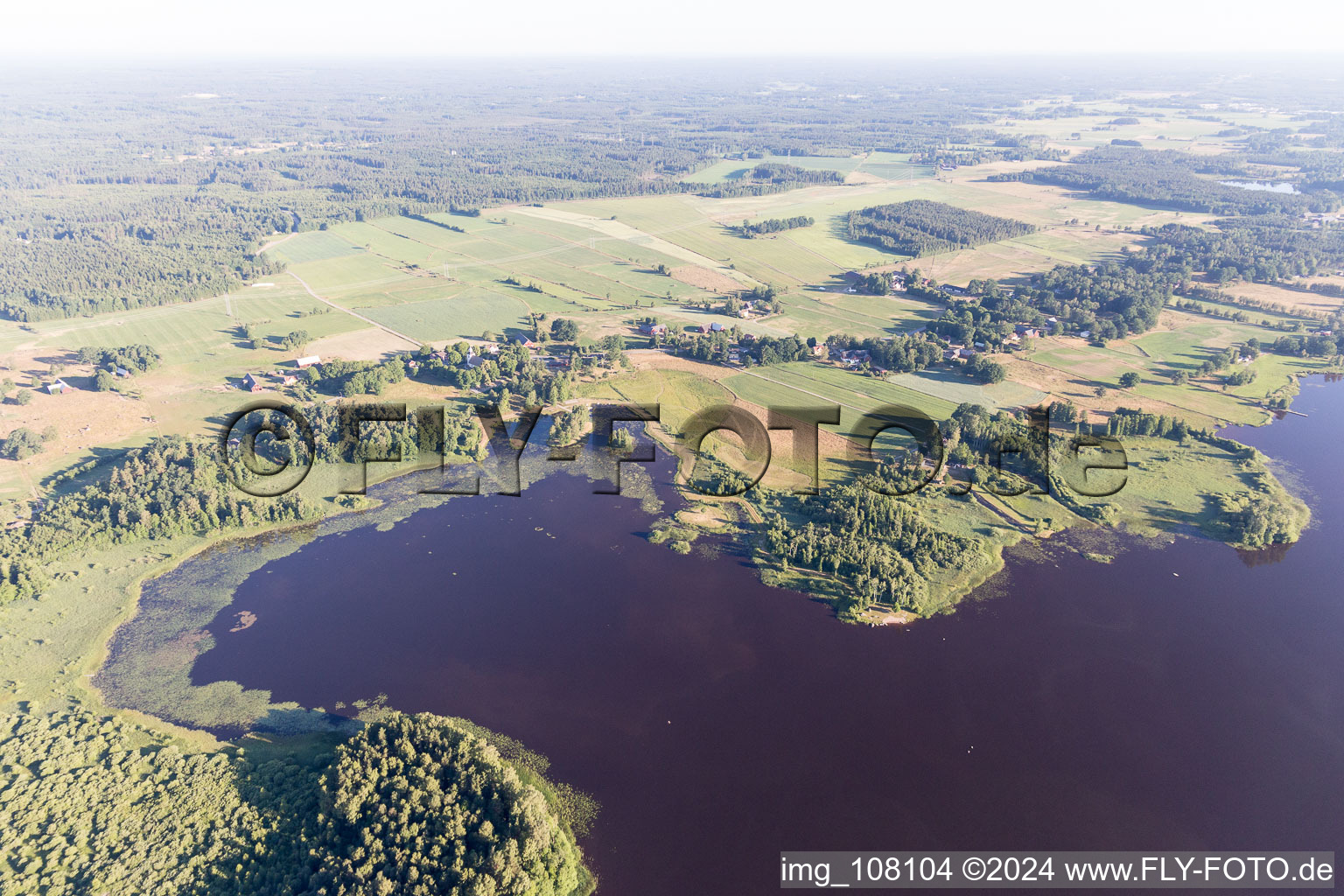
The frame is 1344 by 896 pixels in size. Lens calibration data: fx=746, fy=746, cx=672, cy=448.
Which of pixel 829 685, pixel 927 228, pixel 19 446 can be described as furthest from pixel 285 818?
→ pixel 927 228

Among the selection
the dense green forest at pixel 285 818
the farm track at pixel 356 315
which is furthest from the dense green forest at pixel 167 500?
the farm track at pixel 356 315

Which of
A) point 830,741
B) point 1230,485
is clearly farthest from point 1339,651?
point 830,741

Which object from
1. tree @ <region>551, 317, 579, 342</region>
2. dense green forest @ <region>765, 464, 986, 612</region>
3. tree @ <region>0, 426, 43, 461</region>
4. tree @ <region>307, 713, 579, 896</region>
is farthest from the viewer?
tree @ <region>551, 317, 579, 342</region>

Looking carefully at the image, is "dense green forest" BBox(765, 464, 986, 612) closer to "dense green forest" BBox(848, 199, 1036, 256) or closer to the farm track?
the farm track

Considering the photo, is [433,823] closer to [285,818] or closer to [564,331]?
[285,818]

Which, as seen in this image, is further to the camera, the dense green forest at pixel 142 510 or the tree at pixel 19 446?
the tree at pixel 19 446

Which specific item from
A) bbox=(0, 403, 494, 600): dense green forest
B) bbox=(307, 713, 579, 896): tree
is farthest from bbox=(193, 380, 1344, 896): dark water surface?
bbox=(0, 403, 494, 600): dense green forest

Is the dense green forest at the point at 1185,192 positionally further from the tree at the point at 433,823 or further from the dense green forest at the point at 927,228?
the tree at the point at 433,823
